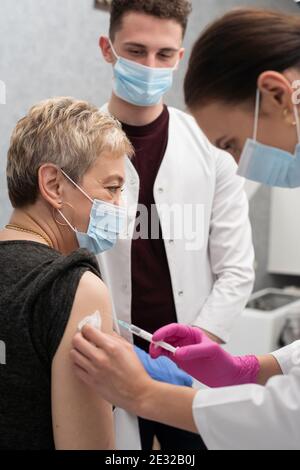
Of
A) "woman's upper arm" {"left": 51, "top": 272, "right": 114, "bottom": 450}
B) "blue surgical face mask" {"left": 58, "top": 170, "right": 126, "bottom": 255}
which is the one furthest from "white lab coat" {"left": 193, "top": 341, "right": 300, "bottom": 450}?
"blue surgical face mask" {"left": 58, "top": 170, "right": 126, "bottom": 255}

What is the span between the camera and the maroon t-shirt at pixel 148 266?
1.77 meters

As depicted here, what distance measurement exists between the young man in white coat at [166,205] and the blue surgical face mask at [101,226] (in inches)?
11.9

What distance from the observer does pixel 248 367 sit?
1.30 meters

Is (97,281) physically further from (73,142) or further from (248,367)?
(248,367)

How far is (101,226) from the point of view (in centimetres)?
131

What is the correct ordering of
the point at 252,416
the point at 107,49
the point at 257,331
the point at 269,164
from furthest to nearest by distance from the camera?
the point at 257,331
the point at 107,49
the point at 269,164
the point at 252,416

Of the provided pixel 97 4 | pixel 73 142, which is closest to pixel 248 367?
pixel 73 142

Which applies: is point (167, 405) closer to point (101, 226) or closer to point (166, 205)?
point (101, 226)

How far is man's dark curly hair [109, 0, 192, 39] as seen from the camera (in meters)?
1.69

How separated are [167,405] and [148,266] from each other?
841 mm
